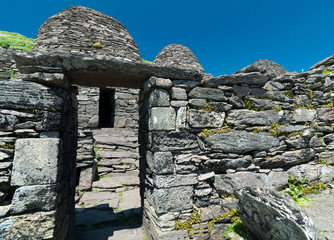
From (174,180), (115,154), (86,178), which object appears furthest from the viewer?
(115,154)

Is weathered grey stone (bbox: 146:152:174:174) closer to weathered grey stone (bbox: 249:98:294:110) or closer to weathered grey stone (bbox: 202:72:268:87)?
weathered grey stone (bbox: 202:72:268:87)

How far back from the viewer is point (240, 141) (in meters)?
3.08

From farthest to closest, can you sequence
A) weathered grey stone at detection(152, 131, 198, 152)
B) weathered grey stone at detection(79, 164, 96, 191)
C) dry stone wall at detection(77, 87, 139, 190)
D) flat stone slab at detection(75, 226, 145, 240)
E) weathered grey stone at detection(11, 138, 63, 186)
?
dry stone wall at detection(77, 87, 139, 190)
weathered grey stone at detection(79, 164, 96, 191)
flat stone slab at detection(75, 226, 145, 240)
weathered grey stone at detection(152, 131, 198, 152)
weathered grey stone at detection(11, 138, 63, 186)

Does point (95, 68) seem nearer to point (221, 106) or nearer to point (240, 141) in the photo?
point (221, 106)

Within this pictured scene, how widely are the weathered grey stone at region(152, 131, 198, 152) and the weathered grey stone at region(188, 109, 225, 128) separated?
228mm

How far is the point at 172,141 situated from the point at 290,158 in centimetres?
239

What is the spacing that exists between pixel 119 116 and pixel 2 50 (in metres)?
9.63

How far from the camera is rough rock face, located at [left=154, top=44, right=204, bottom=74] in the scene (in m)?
12.9

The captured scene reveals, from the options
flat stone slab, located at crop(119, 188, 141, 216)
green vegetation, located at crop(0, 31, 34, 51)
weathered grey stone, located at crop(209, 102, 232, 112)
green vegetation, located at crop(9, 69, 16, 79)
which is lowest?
flat stone slab, located at crop(119, 188, 141, 216)

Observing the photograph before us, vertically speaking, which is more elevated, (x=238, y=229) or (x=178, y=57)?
(x=178, y=57)

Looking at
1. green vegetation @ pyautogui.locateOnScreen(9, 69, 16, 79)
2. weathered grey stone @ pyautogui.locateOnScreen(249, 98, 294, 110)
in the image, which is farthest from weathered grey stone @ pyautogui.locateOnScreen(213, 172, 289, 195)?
green vegetation @ pyautogui.locateOnScreen(9, 69, 16, 79)

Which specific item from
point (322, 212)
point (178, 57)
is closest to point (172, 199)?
point (322, 212)

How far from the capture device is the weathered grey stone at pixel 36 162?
215 cm

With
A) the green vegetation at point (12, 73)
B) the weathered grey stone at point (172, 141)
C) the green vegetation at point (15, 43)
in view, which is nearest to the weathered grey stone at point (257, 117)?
the weathered grey stone at point (172, 141)
